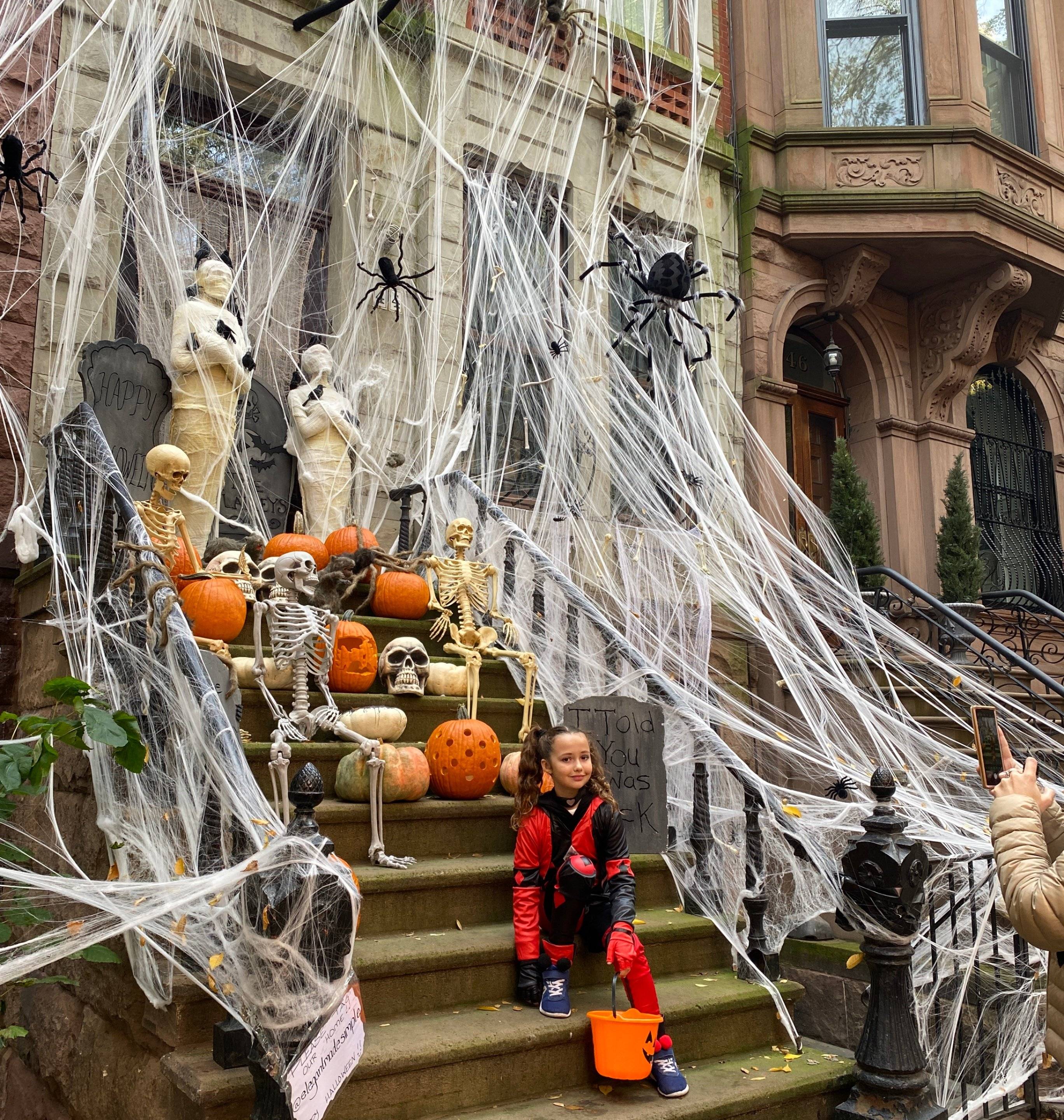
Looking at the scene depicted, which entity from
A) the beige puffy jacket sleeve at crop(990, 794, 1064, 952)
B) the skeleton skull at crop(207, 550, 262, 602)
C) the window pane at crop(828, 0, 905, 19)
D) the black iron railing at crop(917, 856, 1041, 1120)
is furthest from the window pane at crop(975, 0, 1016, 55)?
the beige puffy jacket sleeve at crop(990, 794, 1064, 952)

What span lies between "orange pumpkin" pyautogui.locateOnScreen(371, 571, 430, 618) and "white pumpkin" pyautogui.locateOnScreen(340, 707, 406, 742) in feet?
4.31

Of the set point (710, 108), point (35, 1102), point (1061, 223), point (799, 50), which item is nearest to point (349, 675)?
point (35, 1102)

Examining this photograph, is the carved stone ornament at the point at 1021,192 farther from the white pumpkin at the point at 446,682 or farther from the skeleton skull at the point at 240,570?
the skeleton skull at the point at 240,570

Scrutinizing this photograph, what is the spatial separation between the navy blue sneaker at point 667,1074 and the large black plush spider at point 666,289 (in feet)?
17.9

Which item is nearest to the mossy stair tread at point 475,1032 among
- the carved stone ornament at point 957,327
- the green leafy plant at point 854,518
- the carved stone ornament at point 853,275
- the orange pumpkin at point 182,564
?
the orange pumpkin at point 182,564

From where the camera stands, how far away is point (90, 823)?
13.5 feet

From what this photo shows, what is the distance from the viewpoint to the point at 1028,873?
8.55ft

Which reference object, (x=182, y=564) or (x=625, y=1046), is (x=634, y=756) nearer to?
(x=625, y=1046)

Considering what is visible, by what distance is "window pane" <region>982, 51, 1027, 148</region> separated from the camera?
1259 cm

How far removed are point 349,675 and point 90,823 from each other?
1470mm

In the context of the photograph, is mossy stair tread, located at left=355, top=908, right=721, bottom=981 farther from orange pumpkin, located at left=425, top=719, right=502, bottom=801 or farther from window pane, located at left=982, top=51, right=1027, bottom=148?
window pane, located at left=982, top=51, right=1027, bottom=148

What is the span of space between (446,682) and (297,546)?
51.5 inches

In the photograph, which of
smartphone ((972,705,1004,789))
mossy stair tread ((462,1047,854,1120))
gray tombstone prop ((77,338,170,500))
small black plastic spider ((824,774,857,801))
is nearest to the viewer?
smartphone ((972,705,1004,789))

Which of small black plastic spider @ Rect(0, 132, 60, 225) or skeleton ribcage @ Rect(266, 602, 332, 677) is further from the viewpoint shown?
small black plastic spider @ Rect(0, 132, 60, 225)
